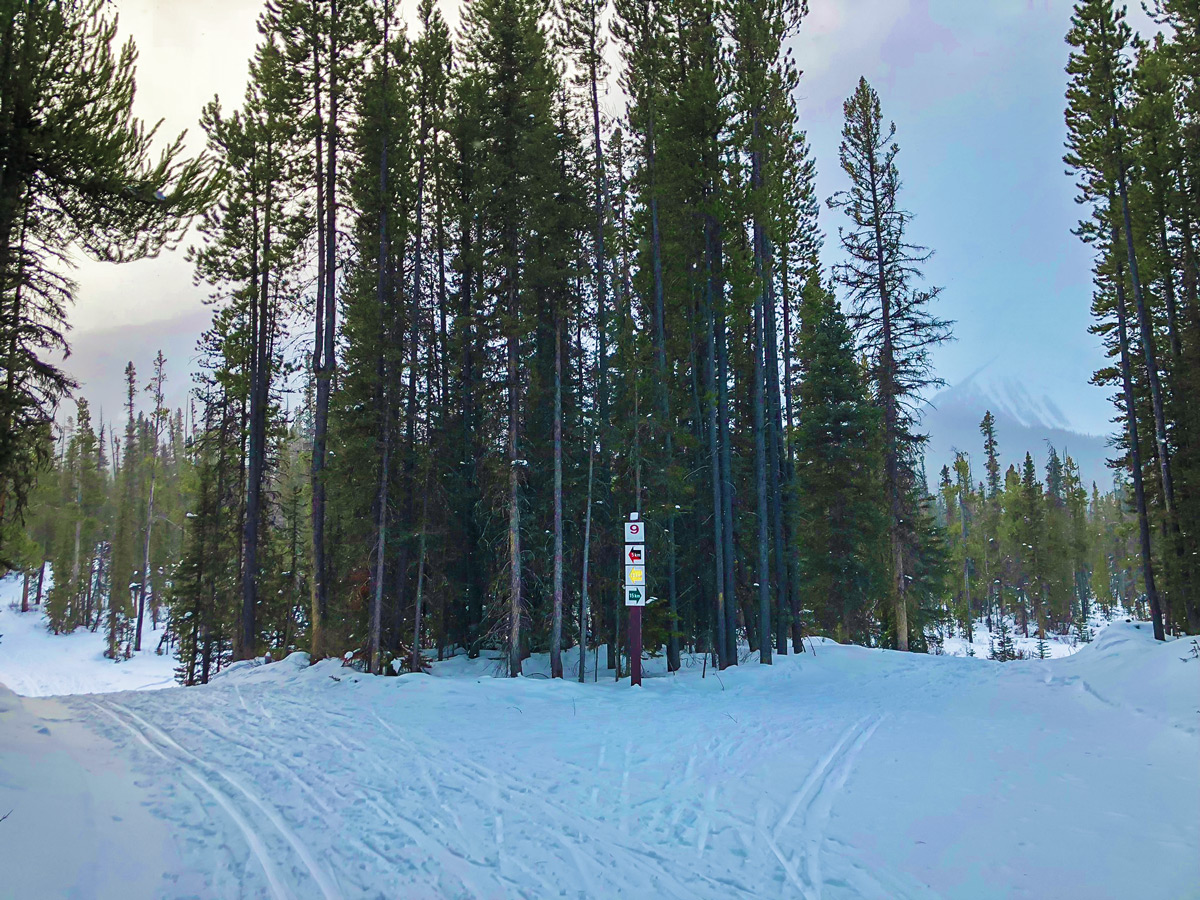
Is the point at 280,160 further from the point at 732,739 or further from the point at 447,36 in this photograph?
the point at 732,739

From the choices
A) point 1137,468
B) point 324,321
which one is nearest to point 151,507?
point 324,321

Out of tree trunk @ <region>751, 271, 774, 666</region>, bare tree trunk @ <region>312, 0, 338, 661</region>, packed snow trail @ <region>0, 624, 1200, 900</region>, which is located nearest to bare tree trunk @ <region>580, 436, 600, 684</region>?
packed snow trail @ <region>0, 624, 1200, 900</region>

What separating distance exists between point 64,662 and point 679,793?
149ft

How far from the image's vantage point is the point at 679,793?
593cm

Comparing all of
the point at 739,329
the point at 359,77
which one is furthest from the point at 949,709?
the point at 359,77

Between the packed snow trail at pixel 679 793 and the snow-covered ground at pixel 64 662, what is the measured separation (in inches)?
830

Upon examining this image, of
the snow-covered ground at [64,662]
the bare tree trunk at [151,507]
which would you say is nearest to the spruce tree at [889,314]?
the snow-covered ground at [64,662]

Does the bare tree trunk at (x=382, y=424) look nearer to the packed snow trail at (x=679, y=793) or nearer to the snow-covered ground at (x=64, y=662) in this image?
the packed snow trail at (x=679, y=793)

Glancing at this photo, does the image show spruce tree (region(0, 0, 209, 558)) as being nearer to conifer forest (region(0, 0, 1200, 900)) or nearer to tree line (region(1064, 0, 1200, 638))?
conifer forest (region(0, 0, 1200, 900))

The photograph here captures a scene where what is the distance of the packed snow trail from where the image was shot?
406 centimetres

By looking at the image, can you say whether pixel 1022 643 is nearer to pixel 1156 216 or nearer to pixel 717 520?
pixel 1156 216

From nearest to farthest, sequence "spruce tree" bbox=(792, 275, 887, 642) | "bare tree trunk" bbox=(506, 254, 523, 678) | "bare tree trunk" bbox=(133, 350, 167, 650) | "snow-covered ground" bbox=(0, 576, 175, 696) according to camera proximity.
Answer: "bare tree trunk" bbox=(506, 254, 523, 678), "spruce tree" bbox=(792, 275, 887, 642), "snow-covered ground" bbox=(0, 576, 175, 696), "bare tree trunk" bbox=(133, 350, 167, 650)

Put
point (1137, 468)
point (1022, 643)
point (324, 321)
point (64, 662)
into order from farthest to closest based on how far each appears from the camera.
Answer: point (1022, 643) < point (64, 662) < point (1137, 468) < point (324, 321)

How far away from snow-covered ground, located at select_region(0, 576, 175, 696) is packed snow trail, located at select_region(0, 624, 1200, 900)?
21083 mm
